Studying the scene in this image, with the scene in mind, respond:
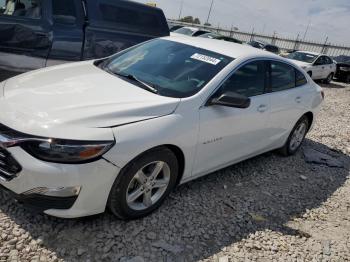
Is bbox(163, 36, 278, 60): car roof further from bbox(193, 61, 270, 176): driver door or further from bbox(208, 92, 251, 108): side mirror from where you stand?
bbox(208, 92, 251, 108): side mirror

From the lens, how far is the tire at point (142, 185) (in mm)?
3010

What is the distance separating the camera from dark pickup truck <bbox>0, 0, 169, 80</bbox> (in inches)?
216

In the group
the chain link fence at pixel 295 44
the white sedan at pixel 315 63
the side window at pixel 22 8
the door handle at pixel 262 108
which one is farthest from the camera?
the chain link fence at pixel 295 44

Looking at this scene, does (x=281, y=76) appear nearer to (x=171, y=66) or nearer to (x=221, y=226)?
(x=171, y=66)

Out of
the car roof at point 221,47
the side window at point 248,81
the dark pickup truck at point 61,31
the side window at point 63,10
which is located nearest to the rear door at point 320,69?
the dark pickup truck at point 61,31

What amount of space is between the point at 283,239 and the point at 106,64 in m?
2.69

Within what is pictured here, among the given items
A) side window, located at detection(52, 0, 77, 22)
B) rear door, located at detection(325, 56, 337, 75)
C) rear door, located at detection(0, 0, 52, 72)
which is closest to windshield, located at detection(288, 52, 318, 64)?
rear door, located at detection(325, 56, 337, 75)

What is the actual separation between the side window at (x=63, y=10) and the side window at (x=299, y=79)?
3626 millimetres

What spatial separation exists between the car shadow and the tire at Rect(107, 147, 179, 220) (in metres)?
0.14

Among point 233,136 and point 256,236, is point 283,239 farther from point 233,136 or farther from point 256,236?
point 233,136

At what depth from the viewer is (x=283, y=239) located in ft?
11.9

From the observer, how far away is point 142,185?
10.8ft

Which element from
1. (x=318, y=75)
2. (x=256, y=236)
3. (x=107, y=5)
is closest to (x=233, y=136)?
(x=256, y=236)

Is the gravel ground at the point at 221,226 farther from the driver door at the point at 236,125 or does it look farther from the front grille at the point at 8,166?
the front grille at the point at 8,166
